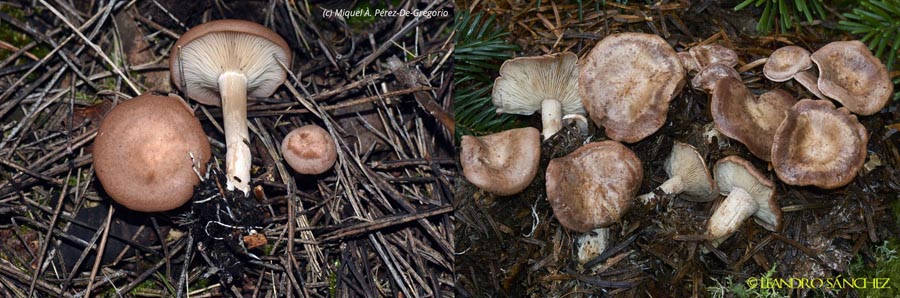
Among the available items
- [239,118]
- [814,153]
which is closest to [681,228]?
[814,153]

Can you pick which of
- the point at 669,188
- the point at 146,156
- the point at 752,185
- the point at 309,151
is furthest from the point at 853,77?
the point at 146,156

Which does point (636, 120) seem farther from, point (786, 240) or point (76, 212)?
point (76, 212)

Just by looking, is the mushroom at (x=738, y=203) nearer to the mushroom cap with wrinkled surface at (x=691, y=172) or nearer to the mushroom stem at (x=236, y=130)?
the mushroom cap with wrinkled surface at (x=691, y=172)

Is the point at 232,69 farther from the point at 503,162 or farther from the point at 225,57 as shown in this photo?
the point at 503,162

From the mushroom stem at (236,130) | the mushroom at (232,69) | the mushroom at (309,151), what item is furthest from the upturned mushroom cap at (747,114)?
the mushroom stem at (236,130)

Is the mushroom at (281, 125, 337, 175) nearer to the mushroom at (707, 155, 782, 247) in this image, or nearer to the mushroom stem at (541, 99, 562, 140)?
the mushroom stem at (541, 99, 562, 140)

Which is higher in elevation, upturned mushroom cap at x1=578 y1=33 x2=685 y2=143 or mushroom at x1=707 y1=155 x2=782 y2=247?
upturned mushroom cap at x1=578 y1=33 x2=685 y2=143

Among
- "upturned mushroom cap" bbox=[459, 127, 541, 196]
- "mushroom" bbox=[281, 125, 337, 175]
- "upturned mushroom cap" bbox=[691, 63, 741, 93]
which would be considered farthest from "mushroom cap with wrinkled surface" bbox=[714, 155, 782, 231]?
"mushroom" bbox=[281, 125, 337, 175]
